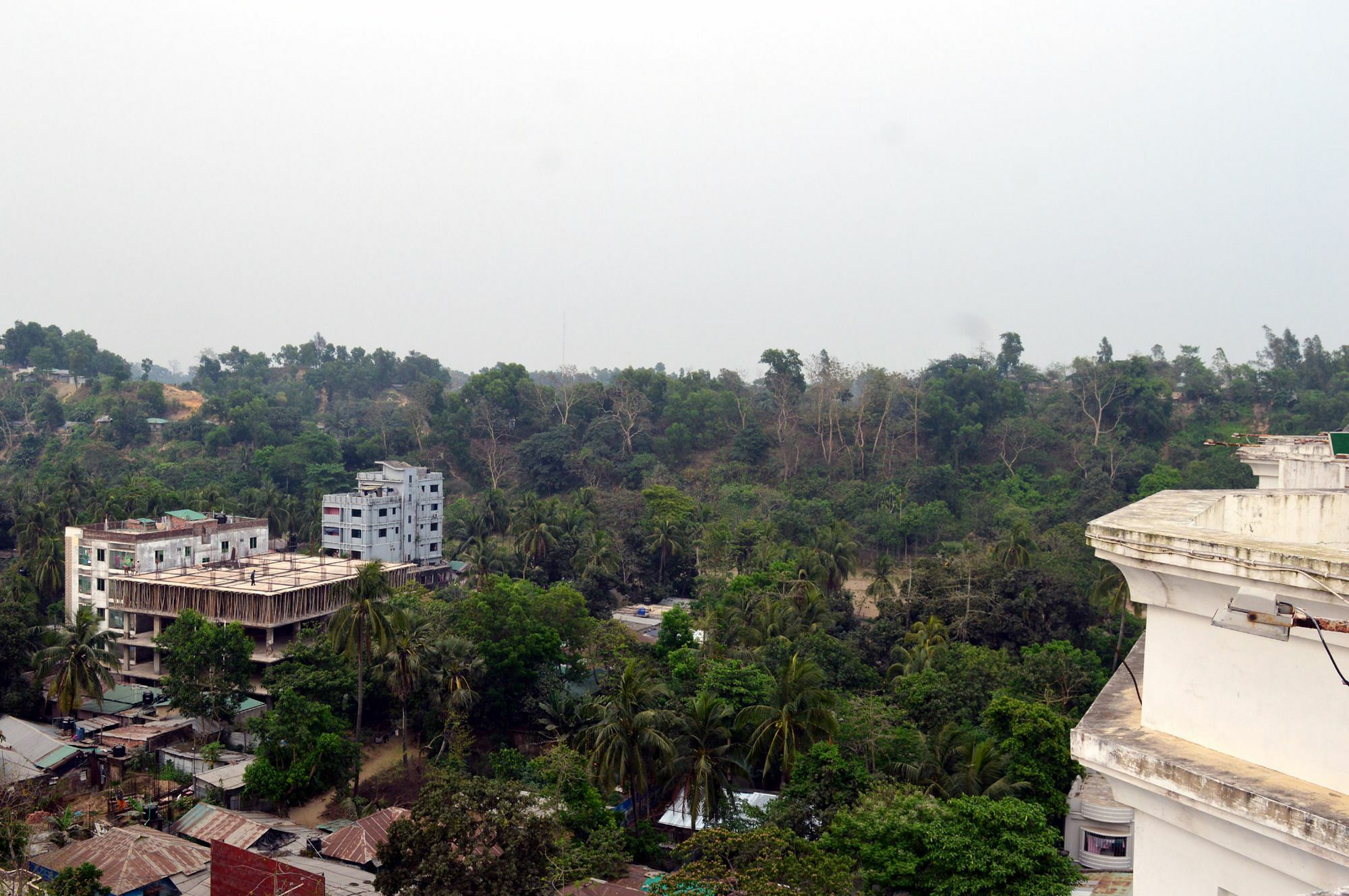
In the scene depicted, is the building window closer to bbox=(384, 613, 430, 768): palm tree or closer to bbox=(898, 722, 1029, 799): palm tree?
bbox=(898, 722, 1029, 799): palm tree

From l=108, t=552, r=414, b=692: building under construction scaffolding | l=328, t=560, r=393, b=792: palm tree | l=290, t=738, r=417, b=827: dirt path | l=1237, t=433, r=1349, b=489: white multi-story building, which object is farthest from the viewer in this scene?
l=108, t=552, r=414, b=692: building under construction scaffolding

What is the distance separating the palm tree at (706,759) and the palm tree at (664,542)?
19017 millimetres

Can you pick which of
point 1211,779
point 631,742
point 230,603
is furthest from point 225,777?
point 1211,779

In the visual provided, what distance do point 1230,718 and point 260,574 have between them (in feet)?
105

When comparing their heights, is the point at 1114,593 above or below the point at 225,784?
above

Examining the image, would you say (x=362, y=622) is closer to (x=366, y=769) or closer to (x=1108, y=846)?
(x=366, y=769)

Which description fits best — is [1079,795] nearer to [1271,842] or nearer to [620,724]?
[620,724]

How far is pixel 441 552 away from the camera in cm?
4481

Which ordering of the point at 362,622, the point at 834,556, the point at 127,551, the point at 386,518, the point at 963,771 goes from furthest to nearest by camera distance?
1. the point at 386,518
2. the point at 834,556
3. the point at 127,551
4. the point at 362,622
5. the point at 963,771

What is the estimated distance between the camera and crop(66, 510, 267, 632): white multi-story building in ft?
106

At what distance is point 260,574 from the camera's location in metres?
31.6

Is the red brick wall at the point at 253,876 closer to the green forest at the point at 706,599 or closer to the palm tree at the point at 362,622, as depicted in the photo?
the green forest at the point at 706,599

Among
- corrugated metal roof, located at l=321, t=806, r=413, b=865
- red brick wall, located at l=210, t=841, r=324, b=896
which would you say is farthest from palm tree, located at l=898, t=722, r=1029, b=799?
red brick wall, located at l=210, t=841, r=324, b=896

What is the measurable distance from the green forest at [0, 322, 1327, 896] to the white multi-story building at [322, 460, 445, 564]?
1952 millimetres
